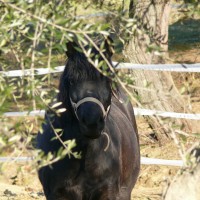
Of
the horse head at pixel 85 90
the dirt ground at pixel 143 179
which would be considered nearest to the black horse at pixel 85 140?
the horse head at pixel 85 90

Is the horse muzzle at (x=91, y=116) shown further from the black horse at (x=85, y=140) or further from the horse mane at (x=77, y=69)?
the horse mane at (x=77, y=69)

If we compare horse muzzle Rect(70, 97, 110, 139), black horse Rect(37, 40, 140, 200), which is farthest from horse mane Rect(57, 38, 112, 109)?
horse muzzle Rect(70, 97, 110, 139)

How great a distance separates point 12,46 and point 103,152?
2482 mm

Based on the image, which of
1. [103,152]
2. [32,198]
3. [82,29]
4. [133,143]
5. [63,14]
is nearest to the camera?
[82,29]

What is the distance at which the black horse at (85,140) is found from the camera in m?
5.20

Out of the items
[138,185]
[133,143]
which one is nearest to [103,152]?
[133,143]

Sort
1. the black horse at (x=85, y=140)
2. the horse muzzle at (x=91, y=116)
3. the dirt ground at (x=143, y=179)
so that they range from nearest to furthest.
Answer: the horse muzzle at (x=91, y=116) → the black horse at (x=85, y=140) → the dirt ground at (x=143, y=179)

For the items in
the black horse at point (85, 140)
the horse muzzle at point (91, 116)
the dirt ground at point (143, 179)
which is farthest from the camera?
the dirt ground at point (143, 179)

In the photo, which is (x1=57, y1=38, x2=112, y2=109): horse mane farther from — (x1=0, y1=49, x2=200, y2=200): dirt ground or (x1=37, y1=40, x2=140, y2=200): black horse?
(x1=0, y1=49, x2=200, y2=200): dirt ground

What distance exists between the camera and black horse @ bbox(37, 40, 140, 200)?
5203 millimetres

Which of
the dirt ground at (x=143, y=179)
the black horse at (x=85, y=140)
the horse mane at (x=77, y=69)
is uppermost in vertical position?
the horse mane at (x=77, y=69)

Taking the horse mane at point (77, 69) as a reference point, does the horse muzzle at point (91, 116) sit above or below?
below

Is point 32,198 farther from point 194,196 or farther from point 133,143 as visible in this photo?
point 194,196

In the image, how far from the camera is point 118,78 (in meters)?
3.14
